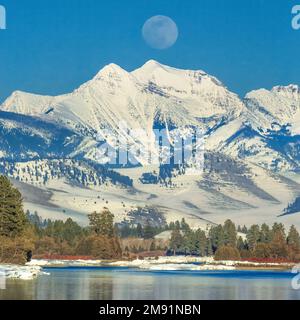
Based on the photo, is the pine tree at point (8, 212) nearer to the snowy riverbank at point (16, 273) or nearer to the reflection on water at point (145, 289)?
the snowy riverbank at point (16, 273)

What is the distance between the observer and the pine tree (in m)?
148

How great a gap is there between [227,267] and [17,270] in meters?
71.3

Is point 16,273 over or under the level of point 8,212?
under

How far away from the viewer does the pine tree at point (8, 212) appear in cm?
14750

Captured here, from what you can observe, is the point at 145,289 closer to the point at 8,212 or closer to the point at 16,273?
the point at 16,273

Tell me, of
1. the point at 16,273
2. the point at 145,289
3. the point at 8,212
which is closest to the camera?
the point at 145,289

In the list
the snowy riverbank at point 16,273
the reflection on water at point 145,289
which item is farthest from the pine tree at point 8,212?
the reflection on water at point 145,289

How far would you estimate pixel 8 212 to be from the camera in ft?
483

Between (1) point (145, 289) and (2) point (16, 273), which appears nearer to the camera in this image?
(1) point (145, 289)

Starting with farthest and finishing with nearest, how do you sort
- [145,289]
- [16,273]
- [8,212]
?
[8,212] → [16,273] → [145,289]

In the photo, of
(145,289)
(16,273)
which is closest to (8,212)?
(16,273)

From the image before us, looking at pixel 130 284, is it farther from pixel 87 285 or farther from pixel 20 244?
pixel 20 244
